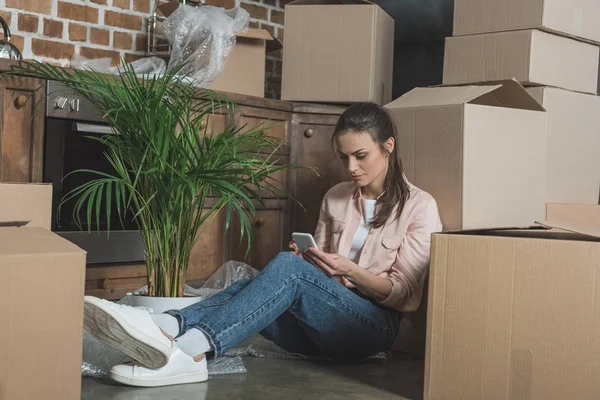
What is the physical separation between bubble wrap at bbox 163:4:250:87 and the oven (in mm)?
418

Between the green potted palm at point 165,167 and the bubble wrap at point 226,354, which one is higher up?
the green potted palm at point 165,167

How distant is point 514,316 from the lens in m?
1.77

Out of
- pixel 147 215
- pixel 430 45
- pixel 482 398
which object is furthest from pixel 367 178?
pixel 430 45

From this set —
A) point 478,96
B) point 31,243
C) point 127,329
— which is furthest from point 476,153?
point 31,243

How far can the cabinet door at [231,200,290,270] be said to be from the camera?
328 cm

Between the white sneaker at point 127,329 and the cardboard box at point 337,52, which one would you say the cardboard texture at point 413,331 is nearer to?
the white sneaker at point 127,329

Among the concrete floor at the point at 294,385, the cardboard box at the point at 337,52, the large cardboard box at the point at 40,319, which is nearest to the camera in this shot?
the large cardboard box at the point at 40,319

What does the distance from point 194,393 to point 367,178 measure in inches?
30.9

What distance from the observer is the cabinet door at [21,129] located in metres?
2.73

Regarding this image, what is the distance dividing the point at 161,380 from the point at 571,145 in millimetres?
1684

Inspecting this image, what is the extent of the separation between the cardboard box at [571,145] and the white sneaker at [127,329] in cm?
149

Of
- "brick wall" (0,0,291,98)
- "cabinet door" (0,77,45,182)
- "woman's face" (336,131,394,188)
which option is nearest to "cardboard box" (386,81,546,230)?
"woman's face" (336,131,394,188)

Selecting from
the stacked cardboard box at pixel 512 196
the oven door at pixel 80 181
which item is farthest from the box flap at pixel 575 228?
the oven door at pixel 80 181

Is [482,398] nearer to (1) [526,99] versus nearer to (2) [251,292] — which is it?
(2) [251,292]
